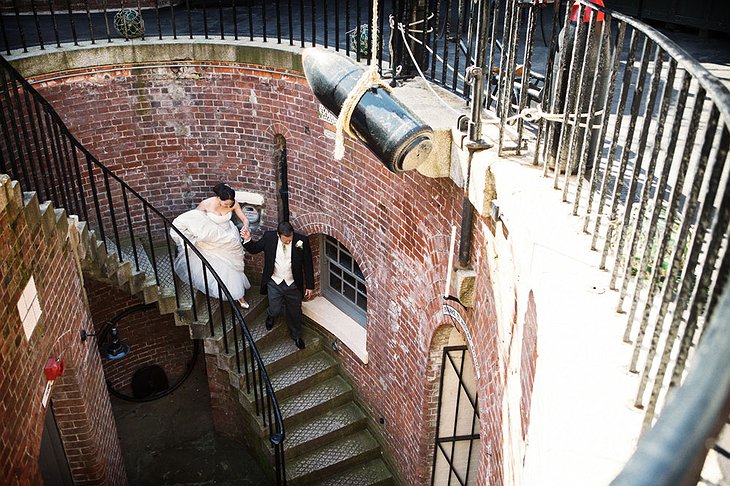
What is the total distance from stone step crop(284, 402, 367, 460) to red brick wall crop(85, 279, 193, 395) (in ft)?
8.78

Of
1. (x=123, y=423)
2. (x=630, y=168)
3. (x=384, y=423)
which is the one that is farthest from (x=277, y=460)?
(x=630, y=168)

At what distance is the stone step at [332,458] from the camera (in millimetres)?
8773

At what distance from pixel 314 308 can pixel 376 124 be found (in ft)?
16.9

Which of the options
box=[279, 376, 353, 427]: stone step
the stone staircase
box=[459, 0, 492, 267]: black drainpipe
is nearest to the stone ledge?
the stone staircase

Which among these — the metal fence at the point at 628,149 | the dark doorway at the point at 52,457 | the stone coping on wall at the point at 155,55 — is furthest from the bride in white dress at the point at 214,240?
the metal fence at the point at 628,149

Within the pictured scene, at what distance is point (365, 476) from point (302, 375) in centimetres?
161

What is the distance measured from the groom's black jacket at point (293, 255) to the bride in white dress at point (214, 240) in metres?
0.27

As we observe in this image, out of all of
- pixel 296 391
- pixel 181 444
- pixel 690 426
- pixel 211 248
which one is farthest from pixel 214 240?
pixel 690 426

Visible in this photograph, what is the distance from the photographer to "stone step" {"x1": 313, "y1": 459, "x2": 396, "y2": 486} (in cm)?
876

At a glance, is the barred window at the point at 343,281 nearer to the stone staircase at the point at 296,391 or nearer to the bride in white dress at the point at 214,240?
the stone staircase at the point at 296,391

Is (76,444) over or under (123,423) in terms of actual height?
over

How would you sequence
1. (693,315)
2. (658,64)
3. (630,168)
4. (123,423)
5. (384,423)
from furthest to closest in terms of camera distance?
(123,423), (384,423), (630,168), (658,64), (693,315)

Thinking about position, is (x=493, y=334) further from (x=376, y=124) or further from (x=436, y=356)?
(x=436, y=356)

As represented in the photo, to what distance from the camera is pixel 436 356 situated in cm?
697
